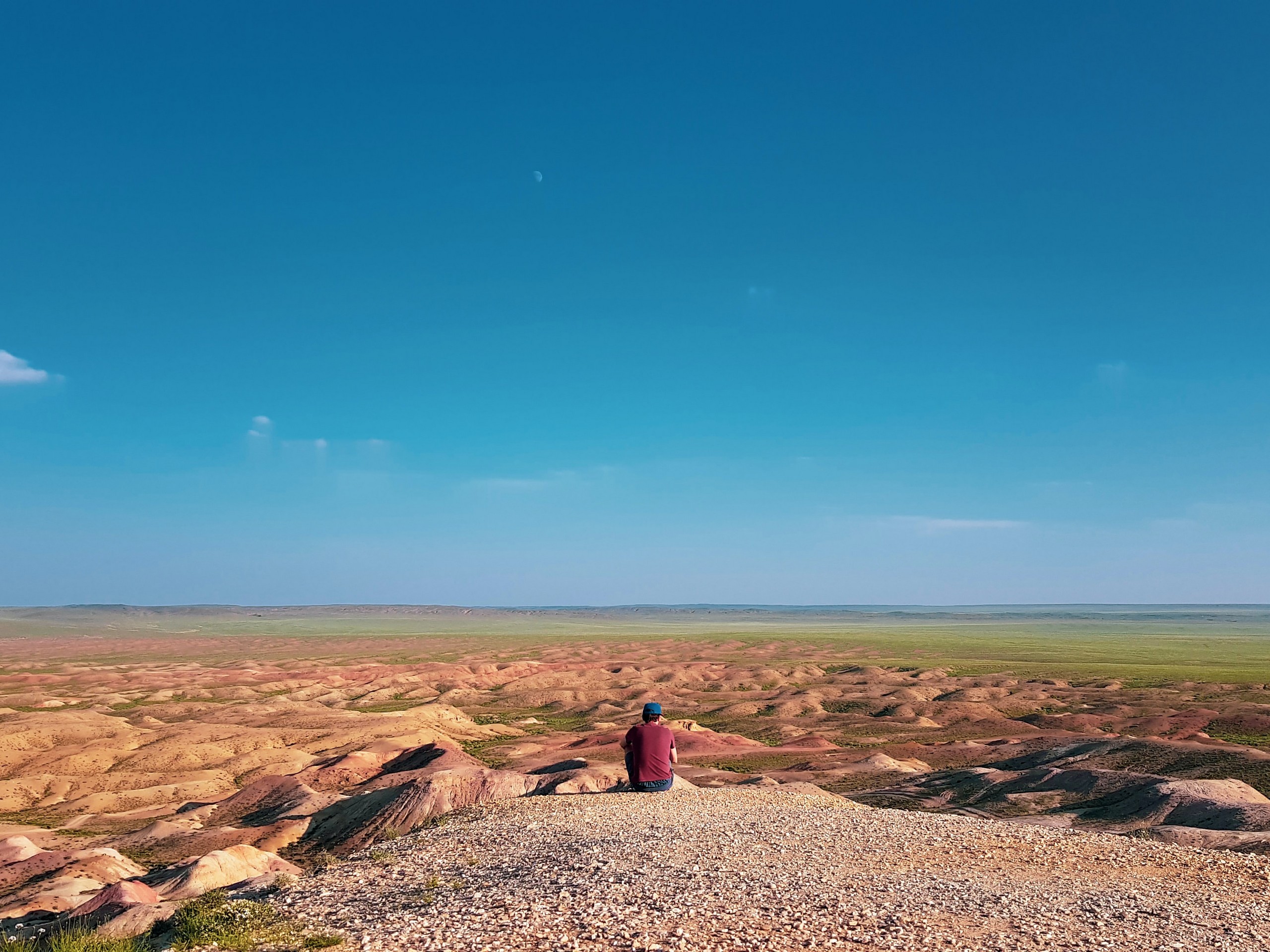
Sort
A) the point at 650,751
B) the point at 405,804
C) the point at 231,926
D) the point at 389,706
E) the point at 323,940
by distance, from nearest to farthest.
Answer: the point at 323,940 < the point at 231,926 < the point at 650,751 < the point at 405,804 < the point at 389,706

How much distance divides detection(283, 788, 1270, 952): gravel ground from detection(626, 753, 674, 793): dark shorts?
49.2 inches

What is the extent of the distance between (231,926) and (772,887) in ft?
25.9

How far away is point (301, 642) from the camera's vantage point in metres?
191

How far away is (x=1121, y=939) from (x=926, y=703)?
65050 mm

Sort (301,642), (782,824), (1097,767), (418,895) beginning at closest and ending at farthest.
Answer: (418,895) → (782,824) → (1097,767) → (301,642)

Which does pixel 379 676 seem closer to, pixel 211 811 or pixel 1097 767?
pixel 211 811

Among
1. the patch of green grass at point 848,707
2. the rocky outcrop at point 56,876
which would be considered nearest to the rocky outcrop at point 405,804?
the rocky outcrop at point 56,876

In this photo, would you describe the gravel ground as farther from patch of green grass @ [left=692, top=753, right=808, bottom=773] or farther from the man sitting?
patch of green grass @ [left=692, top=753, right=808, bottom=773]

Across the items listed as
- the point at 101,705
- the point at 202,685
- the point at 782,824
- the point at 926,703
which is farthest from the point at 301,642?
the point at 782,824

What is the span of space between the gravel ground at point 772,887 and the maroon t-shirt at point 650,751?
123 centimetres

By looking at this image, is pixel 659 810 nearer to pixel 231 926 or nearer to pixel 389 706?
pixel 231 926

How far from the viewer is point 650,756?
20.0 meters

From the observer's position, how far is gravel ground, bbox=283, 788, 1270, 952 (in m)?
10.7

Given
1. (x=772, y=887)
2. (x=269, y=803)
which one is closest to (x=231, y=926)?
(x=772, y=887)
